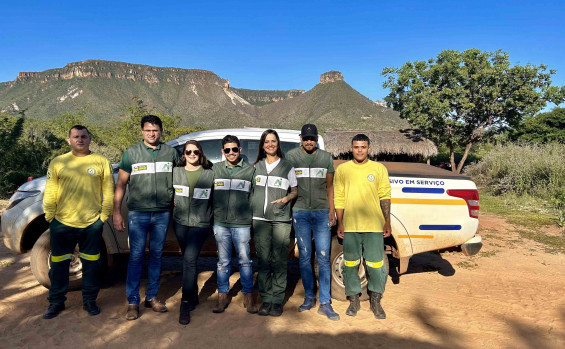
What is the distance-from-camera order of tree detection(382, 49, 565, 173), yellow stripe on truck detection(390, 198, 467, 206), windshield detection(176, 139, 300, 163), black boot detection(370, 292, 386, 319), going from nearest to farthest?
black boot detection(370, 292, 386, 319), yellow stripe on truck detection(390, 198, 467, 206), windshield detection(176, 139, 300, 163), tree detection(382, 49, 565, 173)

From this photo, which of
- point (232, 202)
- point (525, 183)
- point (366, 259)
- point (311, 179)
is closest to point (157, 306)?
point (232, 202)

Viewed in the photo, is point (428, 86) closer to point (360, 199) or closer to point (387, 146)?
point (387, 146)

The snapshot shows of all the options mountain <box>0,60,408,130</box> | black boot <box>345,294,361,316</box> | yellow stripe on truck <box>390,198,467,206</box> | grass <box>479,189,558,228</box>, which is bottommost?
grass <box>479,189,558,228</box>

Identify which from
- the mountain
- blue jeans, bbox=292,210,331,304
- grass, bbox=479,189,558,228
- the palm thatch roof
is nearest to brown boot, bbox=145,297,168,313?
blue jeans, bbox=292,210,331,304

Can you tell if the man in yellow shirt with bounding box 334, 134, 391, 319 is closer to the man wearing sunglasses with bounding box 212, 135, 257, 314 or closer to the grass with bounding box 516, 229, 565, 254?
the man wearing sunglasses with bounding box 212, 135, 257, 314

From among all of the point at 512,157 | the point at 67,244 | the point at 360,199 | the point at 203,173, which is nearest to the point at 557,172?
the point at 512,157

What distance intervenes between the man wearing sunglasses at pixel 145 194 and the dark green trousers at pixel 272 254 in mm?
973

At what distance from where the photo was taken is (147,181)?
11.8 ft

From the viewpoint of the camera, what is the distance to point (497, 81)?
1842cm

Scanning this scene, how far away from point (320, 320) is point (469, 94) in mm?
19209

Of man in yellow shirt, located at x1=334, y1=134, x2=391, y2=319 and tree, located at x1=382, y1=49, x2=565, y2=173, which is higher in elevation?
tree, located at x1=382, y1=49, x2=565, y2=173

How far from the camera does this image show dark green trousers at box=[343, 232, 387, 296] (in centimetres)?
372

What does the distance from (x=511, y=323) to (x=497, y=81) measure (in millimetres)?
18150

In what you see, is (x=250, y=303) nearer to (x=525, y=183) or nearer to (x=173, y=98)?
(x=525, y=183)
